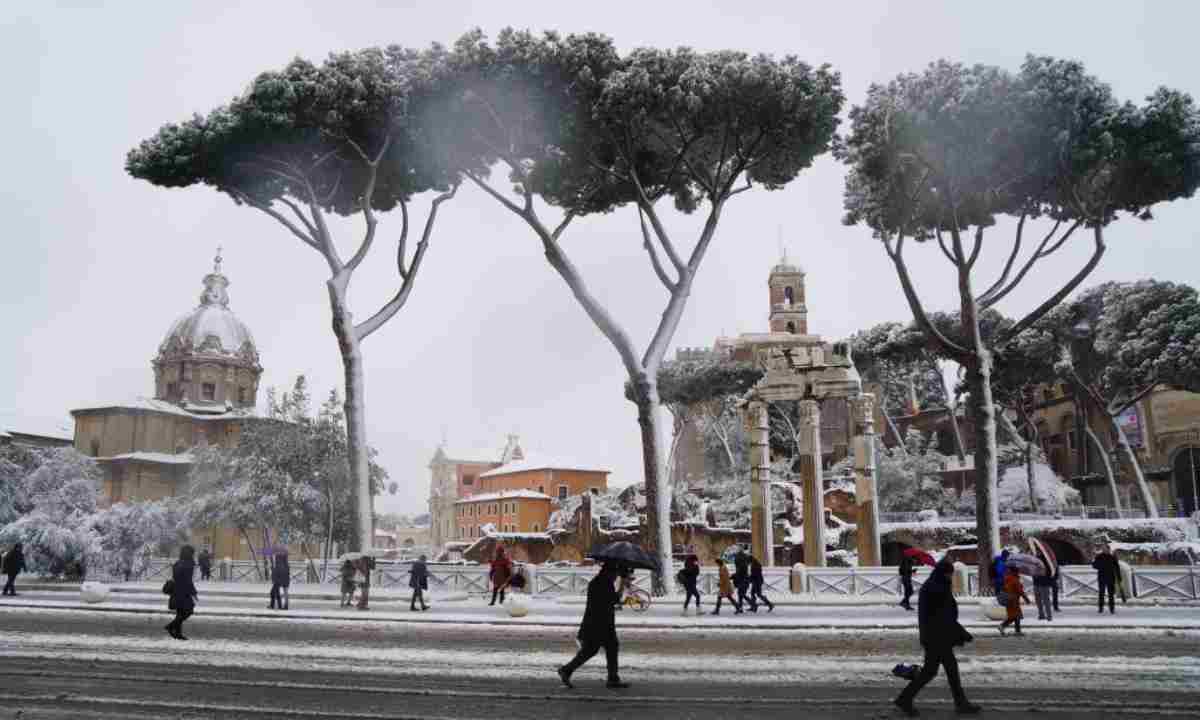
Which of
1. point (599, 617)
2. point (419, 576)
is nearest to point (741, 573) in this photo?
point (419, 576)

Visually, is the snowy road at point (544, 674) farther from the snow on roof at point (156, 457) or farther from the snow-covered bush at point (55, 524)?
the snow on roof at point (156, 457)

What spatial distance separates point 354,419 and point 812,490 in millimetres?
14530

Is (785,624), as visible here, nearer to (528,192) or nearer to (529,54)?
(528,192)

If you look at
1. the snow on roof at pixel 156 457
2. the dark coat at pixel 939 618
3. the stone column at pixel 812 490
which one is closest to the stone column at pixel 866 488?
the stone column at pixel 812 490

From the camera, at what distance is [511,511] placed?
227 feet

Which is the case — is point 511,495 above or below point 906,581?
above

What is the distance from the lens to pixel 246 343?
201ft

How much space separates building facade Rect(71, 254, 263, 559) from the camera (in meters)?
52.5

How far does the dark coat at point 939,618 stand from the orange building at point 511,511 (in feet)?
194

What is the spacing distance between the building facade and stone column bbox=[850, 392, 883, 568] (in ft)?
115

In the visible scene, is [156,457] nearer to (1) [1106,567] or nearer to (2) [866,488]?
(2) [866,488]

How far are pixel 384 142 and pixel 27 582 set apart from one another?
18697mm

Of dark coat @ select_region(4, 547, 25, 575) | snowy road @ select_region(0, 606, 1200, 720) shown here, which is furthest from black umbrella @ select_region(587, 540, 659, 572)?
dark coat @ select_region(4, 547, 25, 575)

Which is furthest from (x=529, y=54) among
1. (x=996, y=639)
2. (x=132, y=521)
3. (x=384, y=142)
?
(x=132, y=521)
